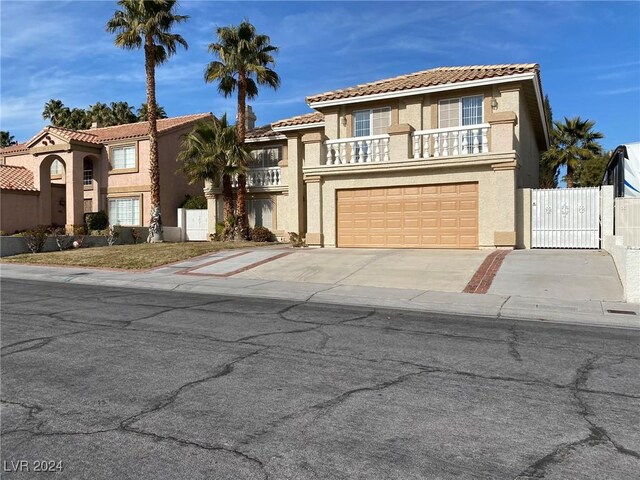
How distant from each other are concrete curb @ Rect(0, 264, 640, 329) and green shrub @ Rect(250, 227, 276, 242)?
1000 cm

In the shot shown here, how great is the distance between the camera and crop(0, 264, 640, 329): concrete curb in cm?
947

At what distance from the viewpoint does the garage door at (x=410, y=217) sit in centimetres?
1903

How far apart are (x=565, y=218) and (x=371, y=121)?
8917 millimetres

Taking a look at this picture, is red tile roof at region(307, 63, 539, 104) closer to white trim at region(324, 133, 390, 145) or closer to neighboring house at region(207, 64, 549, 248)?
neighboring house at region(207, 64, 549, 248)

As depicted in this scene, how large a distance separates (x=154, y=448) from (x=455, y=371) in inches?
137

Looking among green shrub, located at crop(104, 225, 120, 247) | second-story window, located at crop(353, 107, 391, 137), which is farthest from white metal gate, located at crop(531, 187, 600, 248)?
green shrub, located at crop(104, 225, 120, 247)

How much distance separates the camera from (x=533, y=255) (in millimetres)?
16281

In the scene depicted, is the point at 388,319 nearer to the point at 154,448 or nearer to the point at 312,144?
the point at 154,448

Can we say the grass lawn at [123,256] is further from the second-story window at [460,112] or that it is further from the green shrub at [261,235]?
the second-story window at [460,112]

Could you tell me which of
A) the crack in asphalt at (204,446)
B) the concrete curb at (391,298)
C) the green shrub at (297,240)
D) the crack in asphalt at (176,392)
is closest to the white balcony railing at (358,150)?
the green shrub at (297,240)

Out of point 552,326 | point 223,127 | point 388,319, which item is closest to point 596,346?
point 552,326

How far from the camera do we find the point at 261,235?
2645 centimetres

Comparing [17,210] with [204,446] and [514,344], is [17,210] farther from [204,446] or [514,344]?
[204,446]

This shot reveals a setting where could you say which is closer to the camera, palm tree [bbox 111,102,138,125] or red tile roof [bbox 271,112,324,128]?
red tile roof [bbox 271,112,324,128]
